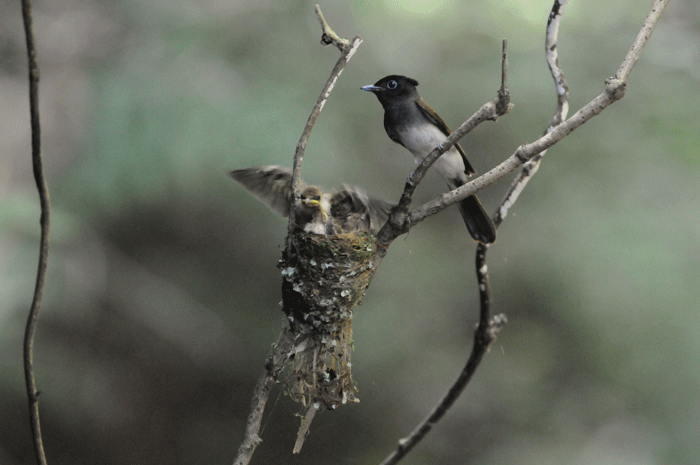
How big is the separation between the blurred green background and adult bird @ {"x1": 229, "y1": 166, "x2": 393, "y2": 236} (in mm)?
1276

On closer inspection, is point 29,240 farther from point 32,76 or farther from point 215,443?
point 32,76

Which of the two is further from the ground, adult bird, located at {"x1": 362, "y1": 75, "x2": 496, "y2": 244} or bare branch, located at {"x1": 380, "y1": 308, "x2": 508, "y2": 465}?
adult bird, located at {"x1": 362, "y1": 75, "x2": 496, "y2": 244}

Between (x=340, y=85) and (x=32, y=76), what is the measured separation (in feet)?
12.0

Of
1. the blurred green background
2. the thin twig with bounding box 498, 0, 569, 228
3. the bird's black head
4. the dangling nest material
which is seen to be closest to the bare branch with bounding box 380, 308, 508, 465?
the dangling nest material

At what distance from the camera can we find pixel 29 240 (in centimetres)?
358

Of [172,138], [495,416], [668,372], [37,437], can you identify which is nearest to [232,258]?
[172,138]

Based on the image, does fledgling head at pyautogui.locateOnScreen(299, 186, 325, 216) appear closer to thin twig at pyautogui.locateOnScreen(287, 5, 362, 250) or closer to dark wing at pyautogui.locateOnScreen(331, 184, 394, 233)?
dark wing at pyautogui.locateOnScreen(331, 184, 394, 233)

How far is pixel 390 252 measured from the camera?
4.67m

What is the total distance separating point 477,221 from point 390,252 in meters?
2.25

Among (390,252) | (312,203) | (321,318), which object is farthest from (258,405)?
(390,252)

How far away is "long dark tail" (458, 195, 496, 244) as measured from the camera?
2.39 m

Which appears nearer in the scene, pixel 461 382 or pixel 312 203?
pixel 461 382

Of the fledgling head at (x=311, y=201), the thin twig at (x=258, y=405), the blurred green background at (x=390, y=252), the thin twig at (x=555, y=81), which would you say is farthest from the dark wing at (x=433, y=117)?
the blurred green background at (x=390, y=252)

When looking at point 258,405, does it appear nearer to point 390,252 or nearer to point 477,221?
point 477,221
